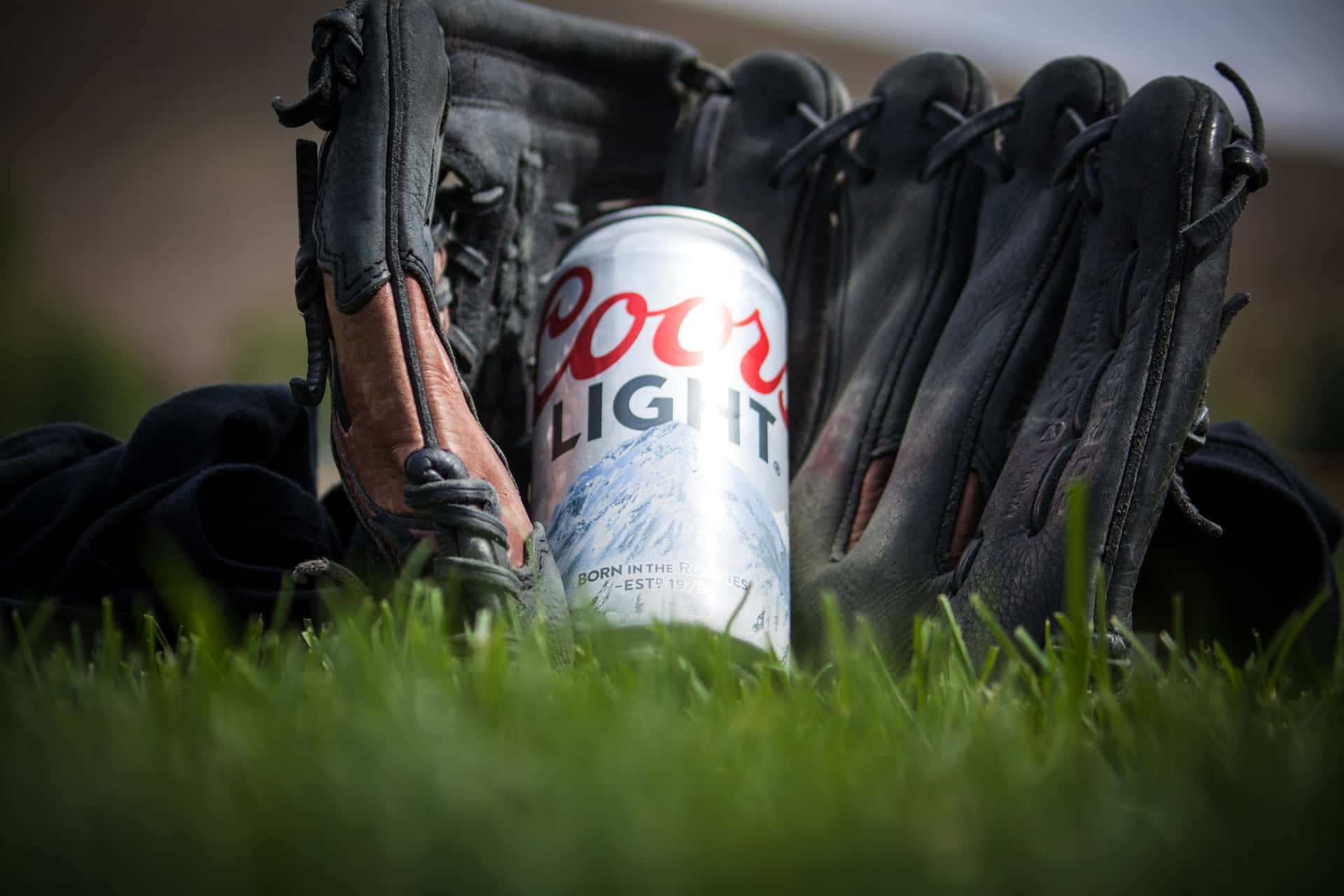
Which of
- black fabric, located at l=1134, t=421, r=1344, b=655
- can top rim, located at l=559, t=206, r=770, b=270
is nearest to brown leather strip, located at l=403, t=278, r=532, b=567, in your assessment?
can top rim, located at l=559, t=206, r=770, b=270

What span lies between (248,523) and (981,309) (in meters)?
1.17

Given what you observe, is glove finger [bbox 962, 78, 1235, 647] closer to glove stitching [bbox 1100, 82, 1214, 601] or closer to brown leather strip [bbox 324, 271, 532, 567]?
glove stitching [bbox 1100, 82, 1214, 601]

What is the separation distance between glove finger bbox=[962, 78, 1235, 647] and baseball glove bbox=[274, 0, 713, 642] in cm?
57

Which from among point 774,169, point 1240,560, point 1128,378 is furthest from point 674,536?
point 1240,560

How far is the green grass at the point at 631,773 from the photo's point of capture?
1.63ft

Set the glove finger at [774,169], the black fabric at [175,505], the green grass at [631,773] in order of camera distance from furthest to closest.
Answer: the glove finger at [774,169]
the black fabric at [175,505]
the green grass at [631,773]

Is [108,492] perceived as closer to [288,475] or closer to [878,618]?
[288,475]

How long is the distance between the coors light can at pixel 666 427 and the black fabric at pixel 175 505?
44 cm

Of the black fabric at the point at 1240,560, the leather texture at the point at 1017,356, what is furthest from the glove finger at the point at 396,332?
the black fabric at the point at 1240,560

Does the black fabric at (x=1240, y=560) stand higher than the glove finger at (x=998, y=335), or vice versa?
the glove finger at (x=998, y=335)

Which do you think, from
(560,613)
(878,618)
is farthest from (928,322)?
(560,613)

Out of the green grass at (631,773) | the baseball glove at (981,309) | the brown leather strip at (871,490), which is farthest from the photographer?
the brown leather strip at (871,490)

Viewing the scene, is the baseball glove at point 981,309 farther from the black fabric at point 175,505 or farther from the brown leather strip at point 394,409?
the black fabric at point 175,505

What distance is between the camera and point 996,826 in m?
0.56
